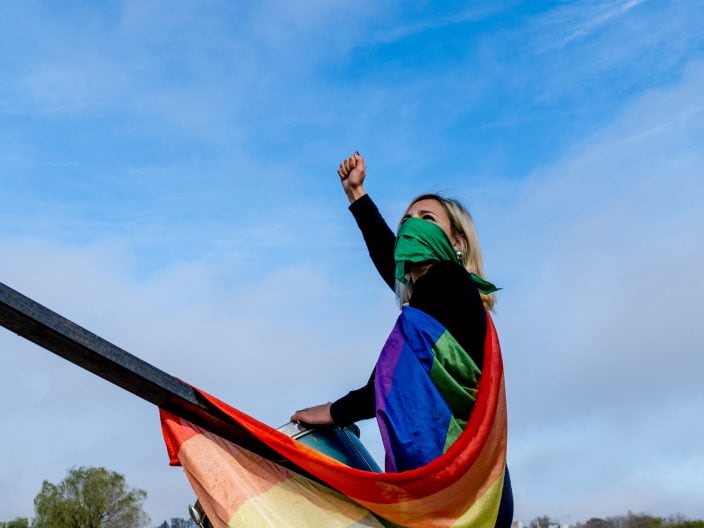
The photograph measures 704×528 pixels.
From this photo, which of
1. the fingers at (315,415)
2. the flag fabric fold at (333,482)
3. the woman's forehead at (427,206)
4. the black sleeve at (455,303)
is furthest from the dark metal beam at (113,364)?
the woman's forehead at (427,206)

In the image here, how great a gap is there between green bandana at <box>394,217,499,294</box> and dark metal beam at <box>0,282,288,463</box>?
1040 millimetres

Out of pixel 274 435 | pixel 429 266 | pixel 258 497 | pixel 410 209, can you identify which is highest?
pixel 410 209

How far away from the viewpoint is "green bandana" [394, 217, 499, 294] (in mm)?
3662

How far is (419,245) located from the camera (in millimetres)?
3686

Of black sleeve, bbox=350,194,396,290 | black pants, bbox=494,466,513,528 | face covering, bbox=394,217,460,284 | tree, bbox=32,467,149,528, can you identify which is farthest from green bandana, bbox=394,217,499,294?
tree, bbox=32,467,149,528

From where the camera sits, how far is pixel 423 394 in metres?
3.14

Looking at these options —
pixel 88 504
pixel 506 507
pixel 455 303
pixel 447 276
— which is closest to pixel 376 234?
pixel 447 276

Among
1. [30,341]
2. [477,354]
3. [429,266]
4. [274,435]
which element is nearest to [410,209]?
[429,266]

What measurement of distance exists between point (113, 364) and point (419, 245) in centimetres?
145

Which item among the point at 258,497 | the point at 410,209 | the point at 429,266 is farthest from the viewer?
the point at 410,209

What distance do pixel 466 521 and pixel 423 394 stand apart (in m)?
0.49

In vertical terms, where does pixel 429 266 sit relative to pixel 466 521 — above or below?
above

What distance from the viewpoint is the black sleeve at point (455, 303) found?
3.41 metres

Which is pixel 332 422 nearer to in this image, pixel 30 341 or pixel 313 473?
pixel 313 473
